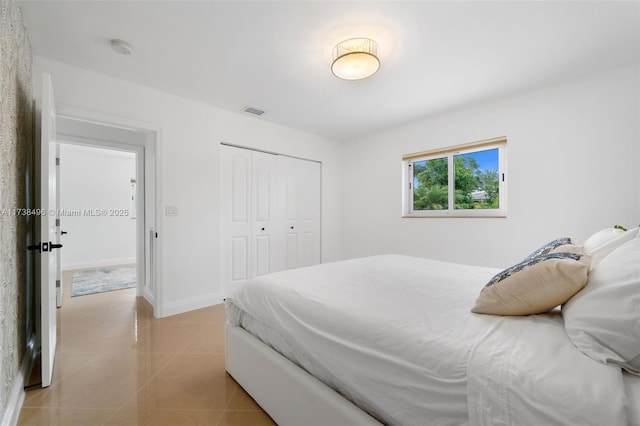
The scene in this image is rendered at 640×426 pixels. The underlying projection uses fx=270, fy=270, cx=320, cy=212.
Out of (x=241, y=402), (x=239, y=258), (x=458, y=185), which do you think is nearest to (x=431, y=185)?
(x=458, y=185)

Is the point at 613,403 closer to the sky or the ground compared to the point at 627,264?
closer to the ground

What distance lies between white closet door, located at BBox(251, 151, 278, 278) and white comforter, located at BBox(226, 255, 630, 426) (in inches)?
86.4

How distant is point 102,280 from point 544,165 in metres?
6.39

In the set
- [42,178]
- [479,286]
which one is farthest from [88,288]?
[479,286]

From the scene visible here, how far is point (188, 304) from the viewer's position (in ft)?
9.98

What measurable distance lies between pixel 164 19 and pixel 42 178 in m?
1.31

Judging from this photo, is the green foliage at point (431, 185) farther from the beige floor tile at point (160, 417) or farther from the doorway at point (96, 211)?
the doorway at point (96, 211)

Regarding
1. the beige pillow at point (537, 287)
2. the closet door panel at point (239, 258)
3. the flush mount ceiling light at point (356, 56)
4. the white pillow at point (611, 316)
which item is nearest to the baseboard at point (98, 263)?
the closet door panel at point (239, 258)

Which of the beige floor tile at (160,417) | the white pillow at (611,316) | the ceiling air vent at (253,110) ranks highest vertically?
the ceiling air vent at (253,110)

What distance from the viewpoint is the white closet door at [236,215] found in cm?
344

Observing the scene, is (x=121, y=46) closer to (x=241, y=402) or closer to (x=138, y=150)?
(x=138, y=150)

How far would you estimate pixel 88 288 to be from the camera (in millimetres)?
4035

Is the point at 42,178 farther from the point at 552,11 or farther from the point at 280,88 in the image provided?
the point at 552,11

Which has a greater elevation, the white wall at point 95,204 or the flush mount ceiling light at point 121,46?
the flush mount ceiling light at point 121,46
